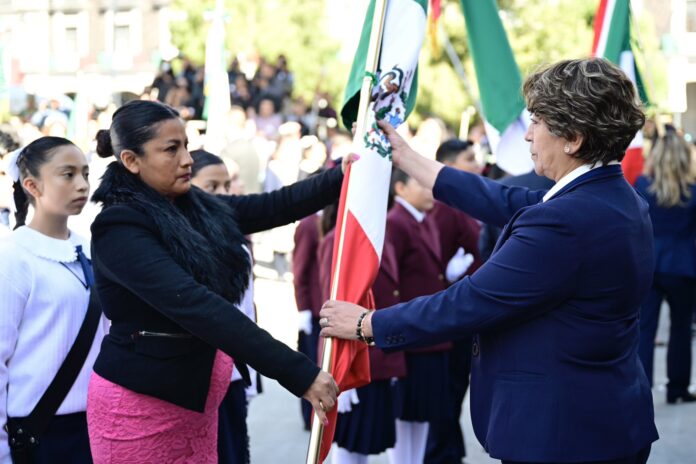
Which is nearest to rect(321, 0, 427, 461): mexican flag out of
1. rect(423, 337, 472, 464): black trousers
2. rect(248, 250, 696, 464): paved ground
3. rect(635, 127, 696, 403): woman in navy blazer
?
rect(423, 337, 472, 464): black trousers

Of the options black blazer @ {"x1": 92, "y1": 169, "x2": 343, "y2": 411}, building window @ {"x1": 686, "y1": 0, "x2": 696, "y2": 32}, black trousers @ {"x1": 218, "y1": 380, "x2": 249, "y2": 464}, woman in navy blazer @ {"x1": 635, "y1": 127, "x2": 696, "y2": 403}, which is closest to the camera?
black blazer @ {"x1": 92, "y1": 169, "x2": 343, "y2": 411}

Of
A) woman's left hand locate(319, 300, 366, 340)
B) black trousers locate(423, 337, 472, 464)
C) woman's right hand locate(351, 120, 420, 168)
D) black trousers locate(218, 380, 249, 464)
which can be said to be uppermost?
woman's right hand locate(351, 120, 420, 168)

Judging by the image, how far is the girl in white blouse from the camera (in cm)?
376

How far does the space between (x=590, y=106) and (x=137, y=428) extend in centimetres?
178

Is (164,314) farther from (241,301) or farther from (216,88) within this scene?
(216,88)

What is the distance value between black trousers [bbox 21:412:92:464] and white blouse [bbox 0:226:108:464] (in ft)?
0.18

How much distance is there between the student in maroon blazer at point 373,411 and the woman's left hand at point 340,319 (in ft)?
6.42

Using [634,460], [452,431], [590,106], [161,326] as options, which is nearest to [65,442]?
[161,326]

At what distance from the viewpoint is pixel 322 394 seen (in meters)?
3.45

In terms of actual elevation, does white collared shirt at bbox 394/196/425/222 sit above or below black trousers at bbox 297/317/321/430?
above

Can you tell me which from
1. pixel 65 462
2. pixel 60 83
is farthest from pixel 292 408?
pixel 60 83

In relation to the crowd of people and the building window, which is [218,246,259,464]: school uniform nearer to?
the crowd of people

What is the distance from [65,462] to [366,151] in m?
1.64

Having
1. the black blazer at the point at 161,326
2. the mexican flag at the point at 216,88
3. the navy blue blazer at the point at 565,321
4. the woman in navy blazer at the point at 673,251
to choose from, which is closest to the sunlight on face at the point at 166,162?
the black blazer at the point at 161,326
